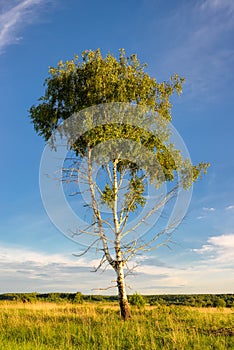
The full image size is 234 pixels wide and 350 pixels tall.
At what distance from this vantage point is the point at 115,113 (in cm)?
1859

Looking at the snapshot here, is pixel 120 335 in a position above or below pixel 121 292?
below

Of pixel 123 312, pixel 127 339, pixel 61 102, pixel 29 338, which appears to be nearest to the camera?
pixel 127 339

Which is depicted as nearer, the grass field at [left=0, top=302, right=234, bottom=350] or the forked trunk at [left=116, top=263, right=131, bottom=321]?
the grass field at [left=0, top=302, right=234, bottom=350]

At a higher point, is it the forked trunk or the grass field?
the forked trunk

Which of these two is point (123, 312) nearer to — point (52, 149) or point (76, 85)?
point (52, 149)

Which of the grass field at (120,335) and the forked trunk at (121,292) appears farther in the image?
the forked trunk at (121,292)

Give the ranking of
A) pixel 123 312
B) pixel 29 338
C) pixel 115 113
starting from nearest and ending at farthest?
1. pixel 29 338
2. pixel 123 312
3. pixel 115 113

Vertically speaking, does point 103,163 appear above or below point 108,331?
above

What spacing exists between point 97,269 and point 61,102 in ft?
25.1

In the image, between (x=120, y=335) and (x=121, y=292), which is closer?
(x=120, y=335)

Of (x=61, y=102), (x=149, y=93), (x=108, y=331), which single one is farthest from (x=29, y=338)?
(x=149, y=93)

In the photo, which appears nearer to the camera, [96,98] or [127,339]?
[127,339]

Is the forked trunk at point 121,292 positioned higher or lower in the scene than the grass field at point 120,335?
higher

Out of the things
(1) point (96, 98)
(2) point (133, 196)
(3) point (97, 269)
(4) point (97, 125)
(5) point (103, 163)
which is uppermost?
(1) point (96, 98)
